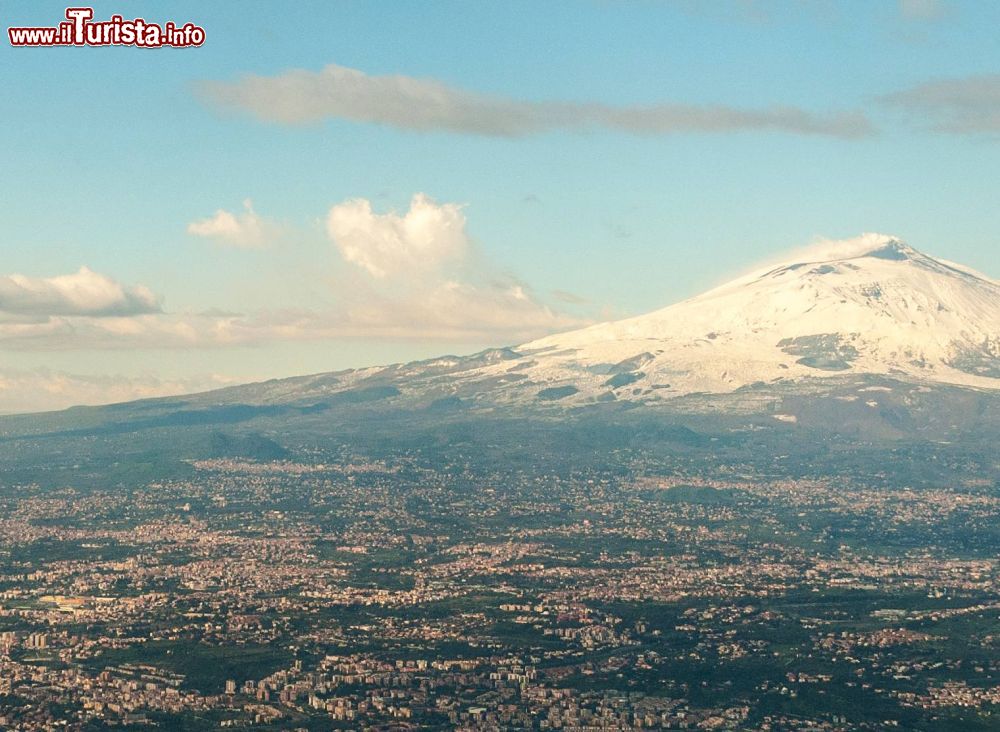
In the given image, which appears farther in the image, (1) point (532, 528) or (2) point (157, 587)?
(1) point (532, 528)

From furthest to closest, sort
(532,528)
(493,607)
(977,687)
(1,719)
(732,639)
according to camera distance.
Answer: (532,528) < (493,607) < (732,639) < (977,687) < (1,719)

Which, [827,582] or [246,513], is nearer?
[827,582]

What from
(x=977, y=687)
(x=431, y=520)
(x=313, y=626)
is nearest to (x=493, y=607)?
(x=313, y=626)

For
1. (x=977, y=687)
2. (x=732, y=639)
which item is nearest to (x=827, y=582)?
(x=732, y=639)

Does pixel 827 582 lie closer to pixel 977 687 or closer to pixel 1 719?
pixel 977 687

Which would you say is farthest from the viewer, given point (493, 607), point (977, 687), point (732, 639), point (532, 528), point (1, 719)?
point (532, 528)

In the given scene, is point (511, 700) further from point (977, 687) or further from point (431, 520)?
point (431, 520)
